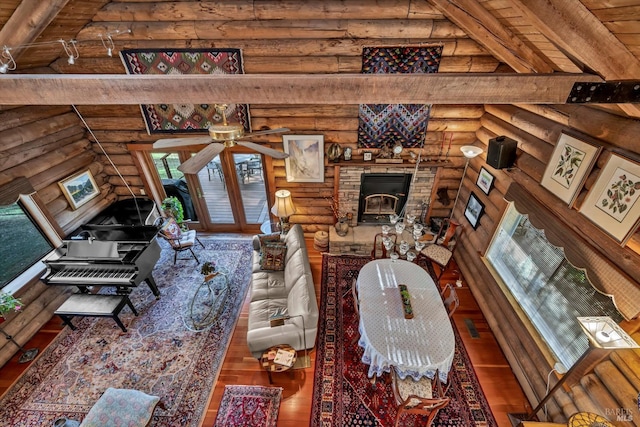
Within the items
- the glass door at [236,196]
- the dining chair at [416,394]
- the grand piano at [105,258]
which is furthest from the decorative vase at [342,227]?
the grand piano at [105,258]

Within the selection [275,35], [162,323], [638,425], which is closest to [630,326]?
[638,425]

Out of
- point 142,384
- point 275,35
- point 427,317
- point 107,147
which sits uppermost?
point 275,35

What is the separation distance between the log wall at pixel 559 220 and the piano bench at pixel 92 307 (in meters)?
5.17

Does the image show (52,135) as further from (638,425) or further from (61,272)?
(638,425)

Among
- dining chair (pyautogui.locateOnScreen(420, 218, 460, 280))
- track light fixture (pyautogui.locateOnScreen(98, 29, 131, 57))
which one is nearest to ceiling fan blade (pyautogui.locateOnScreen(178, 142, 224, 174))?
track light fixture (pyautogui.locateOnScreen(98, 29, 131, 57))

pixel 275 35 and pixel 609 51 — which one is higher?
pixel 275 35

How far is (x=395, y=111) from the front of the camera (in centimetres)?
432

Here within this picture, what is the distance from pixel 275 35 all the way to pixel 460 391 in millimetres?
5106

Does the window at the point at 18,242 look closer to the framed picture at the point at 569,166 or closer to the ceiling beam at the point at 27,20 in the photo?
the ceiling beam at the point at 27,20

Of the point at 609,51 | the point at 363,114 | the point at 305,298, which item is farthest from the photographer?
the point at 363,114

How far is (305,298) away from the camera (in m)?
3.30

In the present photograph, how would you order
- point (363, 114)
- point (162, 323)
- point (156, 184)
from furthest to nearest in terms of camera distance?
point (156, 184), point (363, 114), point (162, 323)

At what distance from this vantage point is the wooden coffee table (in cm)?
300

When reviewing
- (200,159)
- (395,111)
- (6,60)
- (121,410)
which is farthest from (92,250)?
(395,111)
